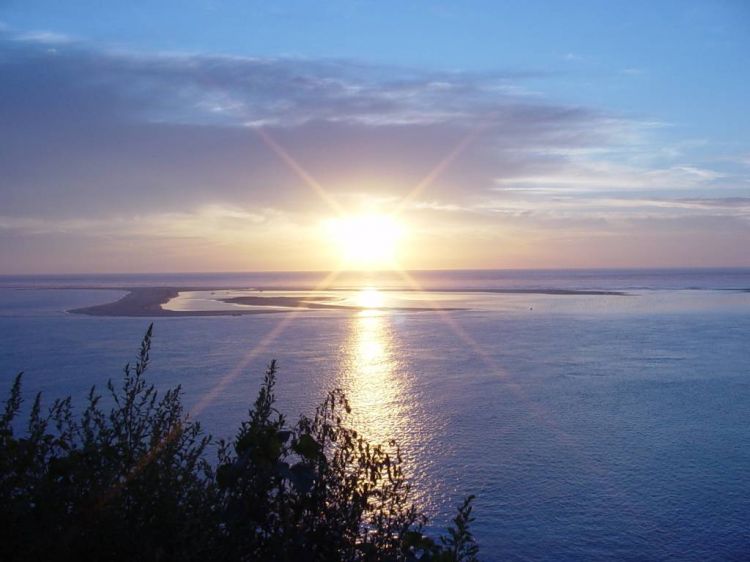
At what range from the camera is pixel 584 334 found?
3969 cm

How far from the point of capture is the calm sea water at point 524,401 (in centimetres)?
1242

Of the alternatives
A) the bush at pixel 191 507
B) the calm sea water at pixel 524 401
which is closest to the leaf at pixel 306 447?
the bush at pixel 191 507

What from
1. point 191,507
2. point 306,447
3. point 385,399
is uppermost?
point 306,447

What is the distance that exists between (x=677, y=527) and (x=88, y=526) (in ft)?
35.1

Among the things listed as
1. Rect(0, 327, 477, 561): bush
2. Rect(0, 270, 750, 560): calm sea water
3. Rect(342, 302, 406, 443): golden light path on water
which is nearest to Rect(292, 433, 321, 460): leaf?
Rect(0, 327, 477, 561): bush

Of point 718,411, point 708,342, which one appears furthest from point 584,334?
point 718,411

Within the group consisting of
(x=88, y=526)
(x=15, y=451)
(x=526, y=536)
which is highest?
(x=15, y=451)

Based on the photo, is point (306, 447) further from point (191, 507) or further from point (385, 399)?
point (385, 399)

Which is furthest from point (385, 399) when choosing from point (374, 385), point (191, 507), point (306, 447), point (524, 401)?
point (306, 447)

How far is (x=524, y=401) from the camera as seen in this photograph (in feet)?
70.0

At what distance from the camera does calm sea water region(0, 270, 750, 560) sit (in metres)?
12.4

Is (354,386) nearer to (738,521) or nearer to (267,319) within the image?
(738,521)

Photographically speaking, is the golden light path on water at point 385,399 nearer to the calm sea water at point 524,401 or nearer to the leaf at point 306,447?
the calm sea water at point 524,401

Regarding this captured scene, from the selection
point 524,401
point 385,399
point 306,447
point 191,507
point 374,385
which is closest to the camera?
point 306,447
